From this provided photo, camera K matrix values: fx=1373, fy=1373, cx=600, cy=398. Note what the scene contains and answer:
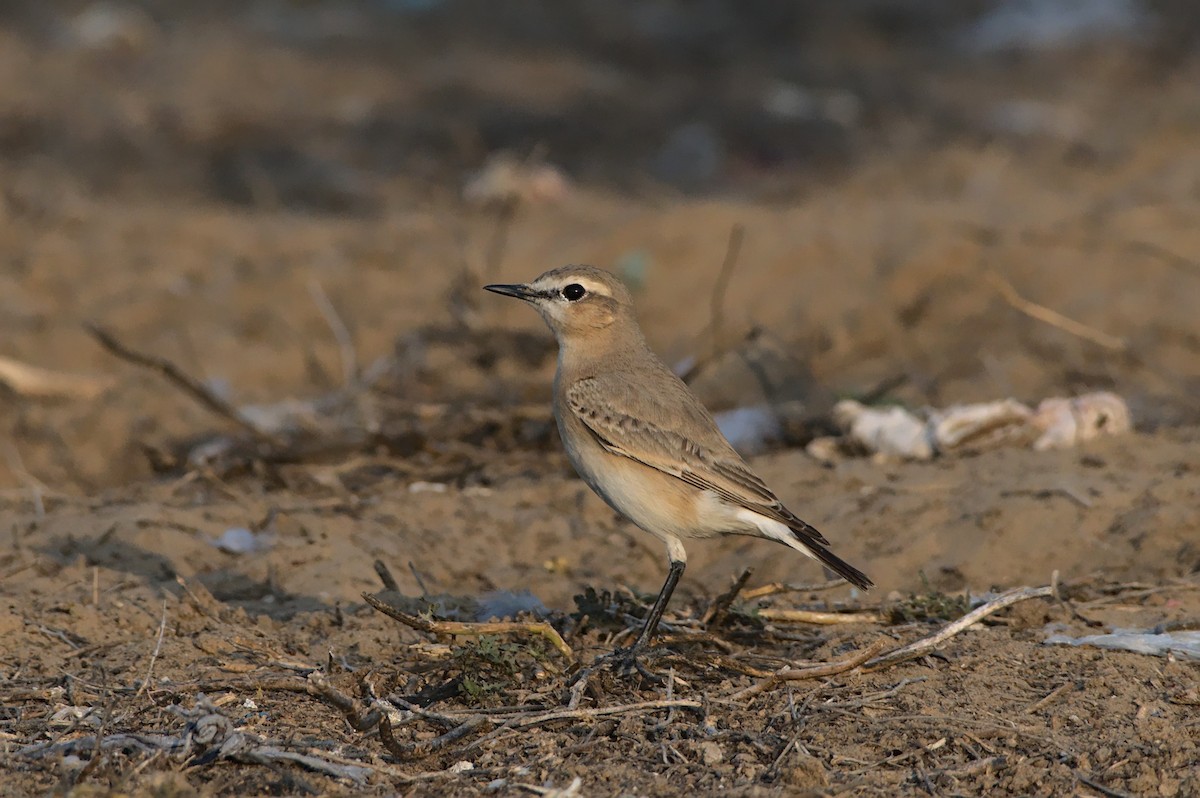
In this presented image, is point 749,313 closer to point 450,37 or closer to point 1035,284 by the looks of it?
point 1035,284

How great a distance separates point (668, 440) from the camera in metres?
5.30

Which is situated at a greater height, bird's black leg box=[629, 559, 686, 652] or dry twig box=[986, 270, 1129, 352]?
bird's black leg box=[629, 559, 686, 652]

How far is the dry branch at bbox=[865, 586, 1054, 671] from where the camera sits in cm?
454

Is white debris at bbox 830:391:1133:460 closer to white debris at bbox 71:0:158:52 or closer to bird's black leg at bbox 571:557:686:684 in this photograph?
bird's black leg at bbox 571:557:686:684

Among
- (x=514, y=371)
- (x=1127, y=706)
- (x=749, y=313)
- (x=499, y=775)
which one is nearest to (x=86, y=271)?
(x=514, y=371)

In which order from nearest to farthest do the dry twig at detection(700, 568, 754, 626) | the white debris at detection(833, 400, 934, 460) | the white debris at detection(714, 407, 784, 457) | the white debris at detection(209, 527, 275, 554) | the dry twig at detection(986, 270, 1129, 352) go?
the dry twig at detection(700, 568, 754, 626)
the white debris at detection(209, 527, 275, 554)
the white debris at detection(833, 400, 934, 460)
the white debris at detection(714, 407, 784, 457)
the dry twig at detection(986, 270, 1129, 352)

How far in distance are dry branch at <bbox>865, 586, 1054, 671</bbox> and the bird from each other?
0.40 m

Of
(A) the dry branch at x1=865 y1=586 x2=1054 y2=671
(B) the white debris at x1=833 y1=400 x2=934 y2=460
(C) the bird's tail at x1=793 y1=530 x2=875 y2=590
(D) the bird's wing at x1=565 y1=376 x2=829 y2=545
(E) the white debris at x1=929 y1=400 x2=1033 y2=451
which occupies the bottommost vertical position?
(B) the white debris at x1=833 y1=400 x2=934 y2=460

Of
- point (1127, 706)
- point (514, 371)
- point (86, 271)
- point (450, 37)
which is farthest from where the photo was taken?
point (450, 37)

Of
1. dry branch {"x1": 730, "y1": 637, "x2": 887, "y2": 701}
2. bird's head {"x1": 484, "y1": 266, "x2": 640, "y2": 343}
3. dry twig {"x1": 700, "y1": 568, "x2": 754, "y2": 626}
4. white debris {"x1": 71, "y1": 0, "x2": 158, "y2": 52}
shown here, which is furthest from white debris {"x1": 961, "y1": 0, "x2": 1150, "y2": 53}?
dry branch {"x1": 730, "y1": 637, "x2": 887, "y2": 701}

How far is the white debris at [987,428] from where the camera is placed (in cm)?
710

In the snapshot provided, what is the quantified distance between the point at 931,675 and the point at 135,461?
5468mm

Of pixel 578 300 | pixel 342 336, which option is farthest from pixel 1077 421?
pixel 342 336

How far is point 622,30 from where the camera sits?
20.9 m
